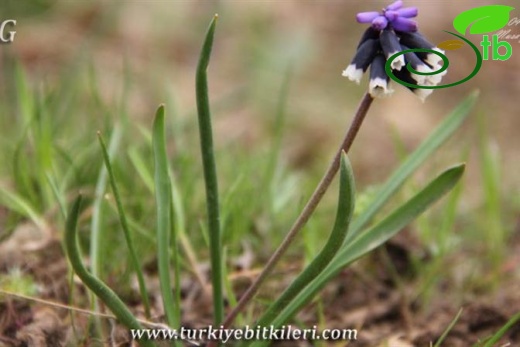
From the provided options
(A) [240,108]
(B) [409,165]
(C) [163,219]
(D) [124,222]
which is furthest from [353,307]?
(A) [240,108]

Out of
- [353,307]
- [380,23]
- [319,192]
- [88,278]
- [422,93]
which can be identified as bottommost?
[353,307]

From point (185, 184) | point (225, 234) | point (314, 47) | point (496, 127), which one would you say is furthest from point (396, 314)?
point (314, 47)

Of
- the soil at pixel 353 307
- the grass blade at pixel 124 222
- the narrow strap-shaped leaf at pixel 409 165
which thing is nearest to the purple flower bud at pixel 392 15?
the narrow strap-shaped leaf at pixel 409 165

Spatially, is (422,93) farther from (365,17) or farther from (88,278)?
(88,278)

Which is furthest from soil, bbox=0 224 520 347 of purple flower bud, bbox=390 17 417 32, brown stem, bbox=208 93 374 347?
purple flower bud, bbox=390 17 417 32

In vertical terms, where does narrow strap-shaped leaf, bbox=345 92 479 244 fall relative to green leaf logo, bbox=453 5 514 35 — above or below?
below

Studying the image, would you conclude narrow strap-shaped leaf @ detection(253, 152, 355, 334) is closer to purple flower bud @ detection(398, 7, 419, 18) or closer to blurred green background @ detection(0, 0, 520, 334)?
purple flower bud @ detection(398, 7, 419, 18)

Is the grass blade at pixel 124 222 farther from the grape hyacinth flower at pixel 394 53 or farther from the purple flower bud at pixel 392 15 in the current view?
the purple flower bud at pixel 392 15
